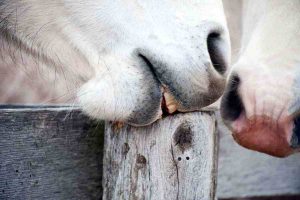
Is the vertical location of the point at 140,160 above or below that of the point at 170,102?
below

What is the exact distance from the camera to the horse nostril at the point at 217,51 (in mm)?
1078

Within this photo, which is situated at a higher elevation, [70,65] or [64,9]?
[64,9]

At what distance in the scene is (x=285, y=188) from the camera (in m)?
1.74

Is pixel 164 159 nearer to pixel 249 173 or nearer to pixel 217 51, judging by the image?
pixel 217 51

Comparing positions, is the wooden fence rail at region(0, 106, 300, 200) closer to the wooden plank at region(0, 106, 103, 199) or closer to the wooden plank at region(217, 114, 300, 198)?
the wooden plank at region(0, 106, 103, 199)

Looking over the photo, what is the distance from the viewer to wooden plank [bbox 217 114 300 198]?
5.62ft

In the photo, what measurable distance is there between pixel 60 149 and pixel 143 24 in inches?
13.3

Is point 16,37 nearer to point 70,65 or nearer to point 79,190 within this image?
point 70,65

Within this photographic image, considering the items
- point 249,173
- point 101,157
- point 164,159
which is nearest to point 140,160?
point 164,159

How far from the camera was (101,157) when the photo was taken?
1238 mm

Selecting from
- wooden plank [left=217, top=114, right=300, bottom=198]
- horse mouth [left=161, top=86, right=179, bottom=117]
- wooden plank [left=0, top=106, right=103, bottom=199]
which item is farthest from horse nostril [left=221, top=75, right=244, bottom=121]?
wooden plank [left=217, top=114, right=300, bottom=198]

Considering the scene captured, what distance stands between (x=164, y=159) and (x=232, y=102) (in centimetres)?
20

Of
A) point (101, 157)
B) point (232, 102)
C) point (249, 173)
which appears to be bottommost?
point (249, 173)

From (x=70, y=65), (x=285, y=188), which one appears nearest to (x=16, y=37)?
(x=70, y=65)
